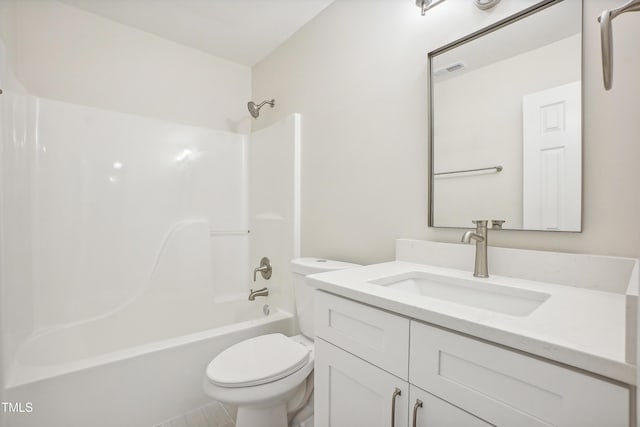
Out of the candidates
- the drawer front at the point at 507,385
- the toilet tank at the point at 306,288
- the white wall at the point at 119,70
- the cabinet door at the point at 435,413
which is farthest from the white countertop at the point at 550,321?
the white wall at the point at 119,70

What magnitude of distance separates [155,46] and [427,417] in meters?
2.65

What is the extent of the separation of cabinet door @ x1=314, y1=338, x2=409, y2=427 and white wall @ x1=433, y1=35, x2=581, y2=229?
2.20ft

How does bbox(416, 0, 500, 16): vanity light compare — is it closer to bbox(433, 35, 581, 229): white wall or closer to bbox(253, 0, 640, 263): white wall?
bbox(253, 0, 640, 263): white wall

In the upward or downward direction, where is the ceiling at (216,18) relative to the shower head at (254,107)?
upward

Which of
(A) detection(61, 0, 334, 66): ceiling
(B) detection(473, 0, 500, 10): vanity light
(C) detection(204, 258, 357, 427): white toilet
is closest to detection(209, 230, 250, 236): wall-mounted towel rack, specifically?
(C) detection(204, 258, 357, 427): white toilet

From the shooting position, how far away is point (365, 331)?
0.85 m

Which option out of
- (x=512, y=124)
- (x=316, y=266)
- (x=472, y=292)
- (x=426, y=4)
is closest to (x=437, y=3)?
(x=426, y=4)

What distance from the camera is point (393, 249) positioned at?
1426 millimetres

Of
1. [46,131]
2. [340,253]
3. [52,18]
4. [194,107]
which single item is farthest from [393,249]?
[52,18]

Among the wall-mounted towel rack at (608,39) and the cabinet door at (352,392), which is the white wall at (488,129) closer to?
the wall-mounted towel rack at (608,39)

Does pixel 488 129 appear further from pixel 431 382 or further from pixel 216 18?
pixel 216 18

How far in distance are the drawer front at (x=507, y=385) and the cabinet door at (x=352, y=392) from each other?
0.09 meters

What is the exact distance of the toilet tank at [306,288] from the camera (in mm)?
1520

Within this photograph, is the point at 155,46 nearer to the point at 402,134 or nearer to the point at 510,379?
the point at 402,134
